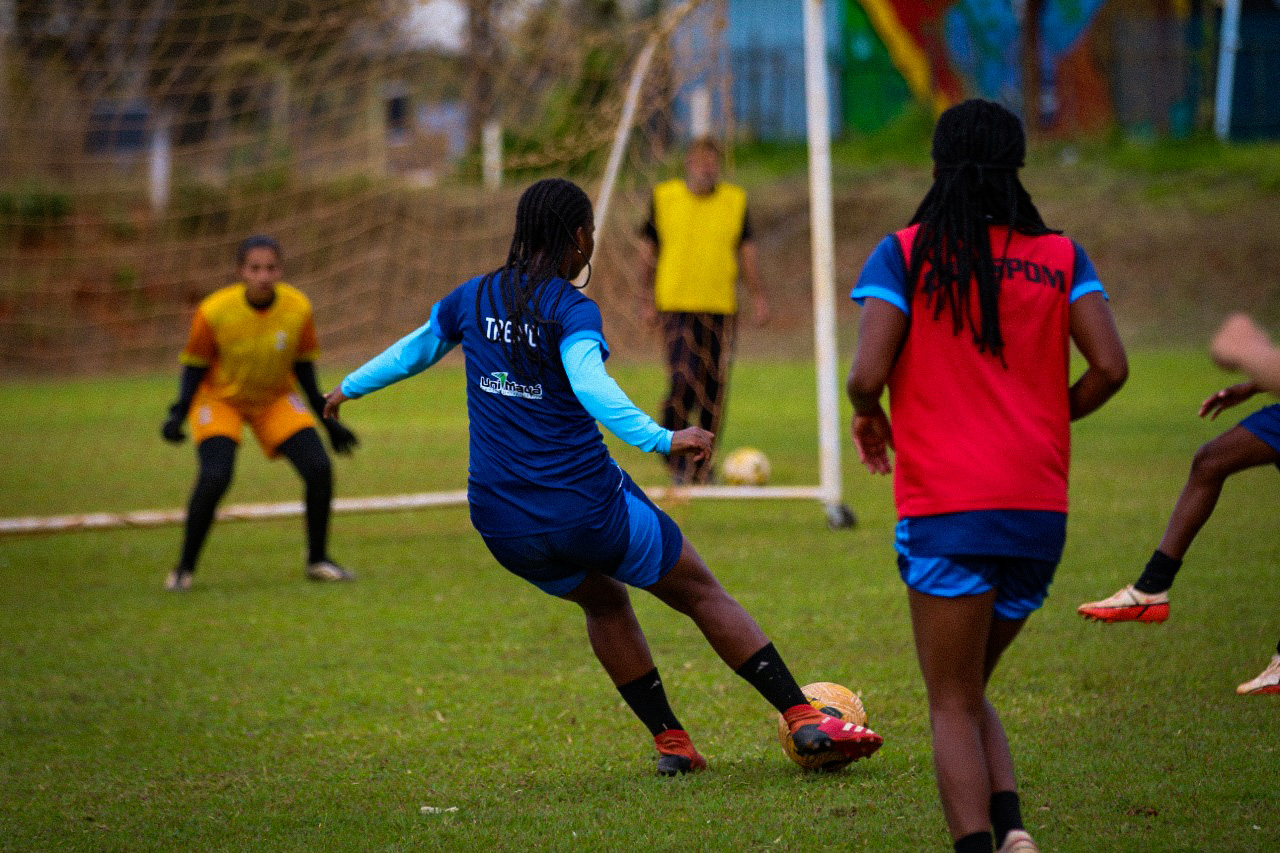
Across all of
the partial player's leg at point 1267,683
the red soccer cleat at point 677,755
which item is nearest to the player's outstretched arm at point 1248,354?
the red soccer cleat at point 677,755

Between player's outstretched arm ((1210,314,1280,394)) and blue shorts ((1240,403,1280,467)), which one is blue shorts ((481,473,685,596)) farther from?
blue shorts ((1240,403,1280,467))

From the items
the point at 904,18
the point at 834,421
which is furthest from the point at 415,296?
the point at 904,18

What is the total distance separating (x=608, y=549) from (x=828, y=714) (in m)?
0.93

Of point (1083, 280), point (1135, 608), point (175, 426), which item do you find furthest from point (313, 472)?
point (1083, 280)

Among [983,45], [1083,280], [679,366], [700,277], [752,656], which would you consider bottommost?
[752,656]

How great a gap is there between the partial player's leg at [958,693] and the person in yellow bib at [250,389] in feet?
16.7

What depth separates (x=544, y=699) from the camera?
540 centimetres

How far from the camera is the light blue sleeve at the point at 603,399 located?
3793 millimetres

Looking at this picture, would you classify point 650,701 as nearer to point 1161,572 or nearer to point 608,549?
point 608,549

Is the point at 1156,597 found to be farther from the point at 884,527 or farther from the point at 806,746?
the point at 884,527

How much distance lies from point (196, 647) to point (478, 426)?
2.95 m

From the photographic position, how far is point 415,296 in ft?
40.1

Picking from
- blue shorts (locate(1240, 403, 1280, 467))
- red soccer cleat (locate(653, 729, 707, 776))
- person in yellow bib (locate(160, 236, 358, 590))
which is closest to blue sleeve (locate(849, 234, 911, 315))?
red soccer cleat (locate(653, 729, 707, 776))

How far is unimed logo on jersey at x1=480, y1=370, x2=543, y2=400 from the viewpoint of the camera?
13.4 feet
